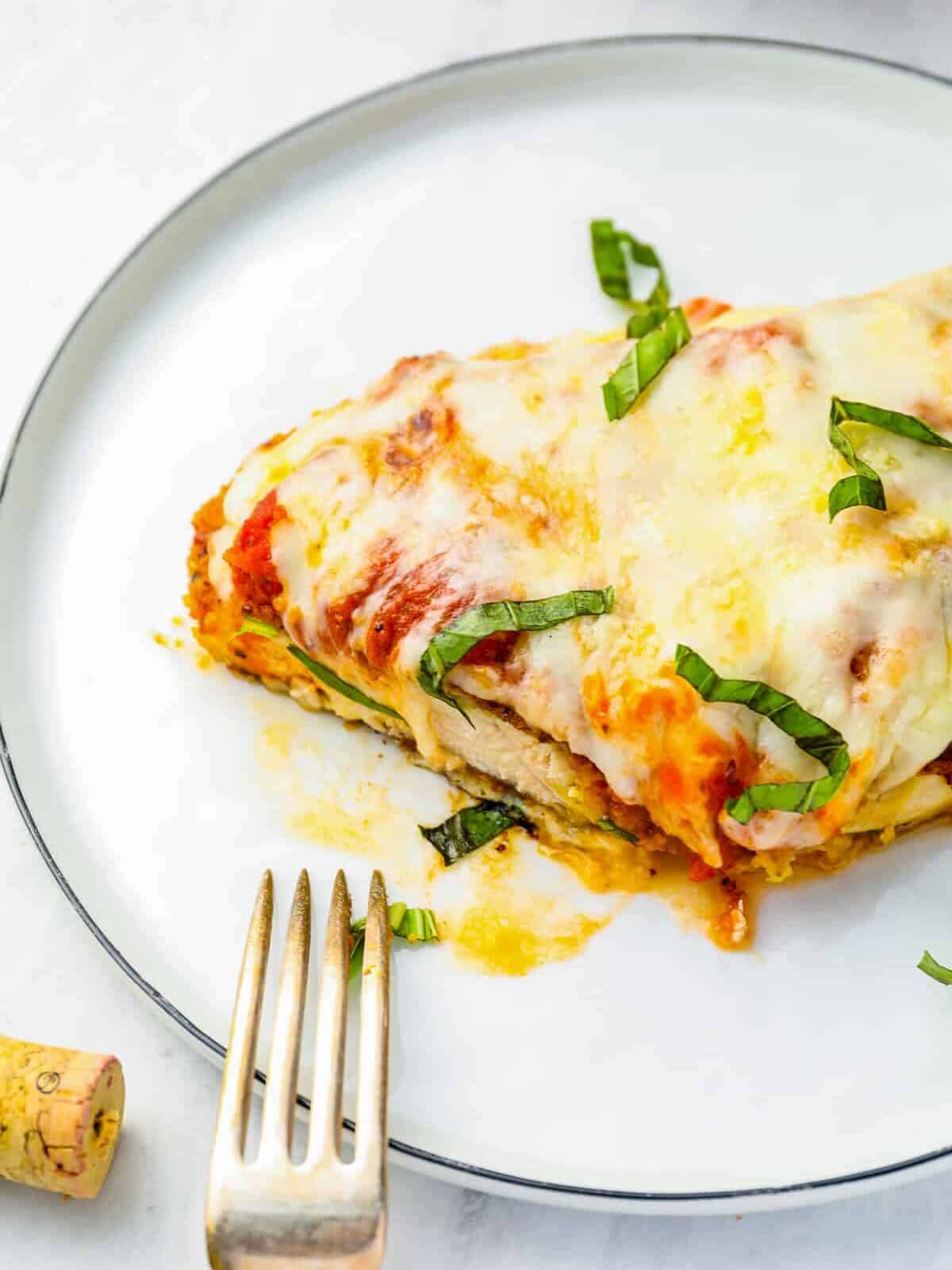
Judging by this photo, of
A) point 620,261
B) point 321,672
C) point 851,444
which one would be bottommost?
point 321,672

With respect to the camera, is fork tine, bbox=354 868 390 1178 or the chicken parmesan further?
the chicken parmesan

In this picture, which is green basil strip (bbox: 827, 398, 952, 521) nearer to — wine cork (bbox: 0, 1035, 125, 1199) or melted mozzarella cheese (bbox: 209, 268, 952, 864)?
melted mozzarella cheese (bbox: 209, 268, 952, 864)

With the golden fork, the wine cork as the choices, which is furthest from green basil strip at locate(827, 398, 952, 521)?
the wine cork

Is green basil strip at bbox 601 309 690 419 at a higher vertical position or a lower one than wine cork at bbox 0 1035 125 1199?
higher

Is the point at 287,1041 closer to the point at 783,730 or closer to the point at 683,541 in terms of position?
the point at 783,730

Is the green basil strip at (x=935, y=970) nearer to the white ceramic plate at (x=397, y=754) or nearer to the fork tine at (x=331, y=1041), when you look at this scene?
the white ceramic plate at (x=397, y=754)

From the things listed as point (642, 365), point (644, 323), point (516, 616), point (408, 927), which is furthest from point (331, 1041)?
point (644, 323)

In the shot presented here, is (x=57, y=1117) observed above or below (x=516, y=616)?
below

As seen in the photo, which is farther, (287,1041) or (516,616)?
(516,616)
